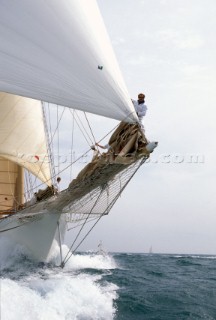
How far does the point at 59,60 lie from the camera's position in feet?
29.5

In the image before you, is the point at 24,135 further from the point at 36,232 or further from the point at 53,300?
the point at 53,300

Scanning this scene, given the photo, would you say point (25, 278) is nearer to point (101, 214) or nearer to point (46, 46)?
point (101, 214)

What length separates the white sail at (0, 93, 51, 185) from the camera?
1812 cm

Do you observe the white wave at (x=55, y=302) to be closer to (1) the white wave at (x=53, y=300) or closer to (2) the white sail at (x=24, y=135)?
(1) the white wave at (x=53, y=300)

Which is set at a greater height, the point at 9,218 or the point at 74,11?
the point at 74,11

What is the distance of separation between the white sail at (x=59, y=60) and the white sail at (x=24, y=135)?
9260 millimetres

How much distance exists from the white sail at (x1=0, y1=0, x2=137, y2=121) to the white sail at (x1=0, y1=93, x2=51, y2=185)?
9260 mm

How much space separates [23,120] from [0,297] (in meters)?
11.2

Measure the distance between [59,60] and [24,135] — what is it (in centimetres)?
1017

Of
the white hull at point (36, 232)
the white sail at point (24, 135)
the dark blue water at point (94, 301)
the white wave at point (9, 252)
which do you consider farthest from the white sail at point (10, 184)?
the dark blue water at point (94, 301)

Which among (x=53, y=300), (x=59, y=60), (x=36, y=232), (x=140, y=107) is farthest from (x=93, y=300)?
(x=36, y=232)

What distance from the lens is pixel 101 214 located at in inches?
616

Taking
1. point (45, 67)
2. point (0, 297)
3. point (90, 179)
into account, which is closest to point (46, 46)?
point (45, 67)

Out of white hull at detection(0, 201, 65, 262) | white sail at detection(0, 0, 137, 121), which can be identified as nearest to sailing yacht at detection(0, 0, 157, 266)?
A: white sail at detection(0, 0, 137, 121)
